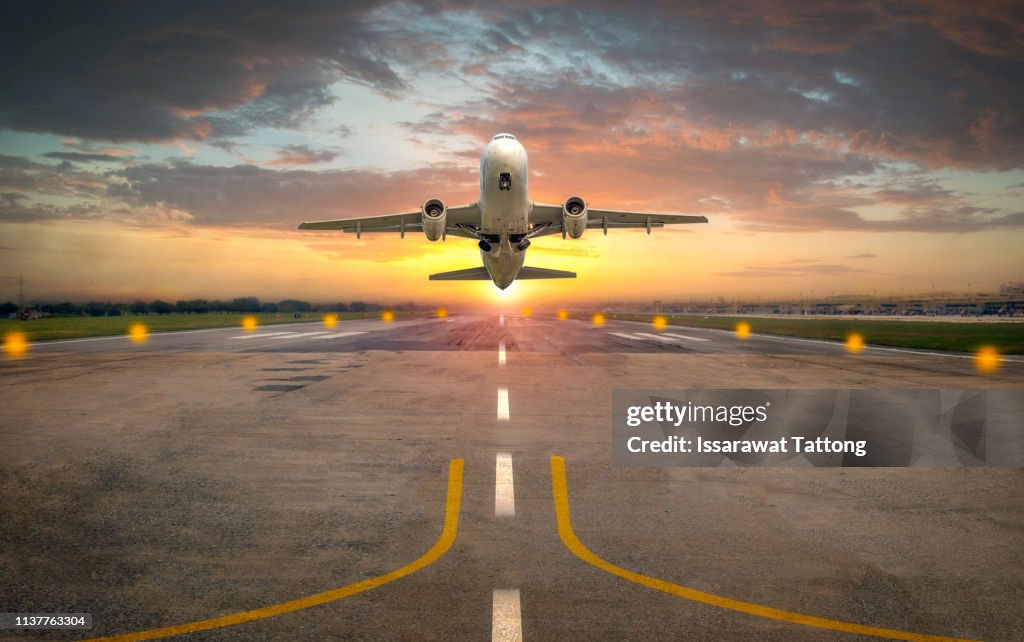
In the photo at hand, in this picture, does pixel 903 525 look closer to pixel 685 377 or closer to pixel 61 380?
pixel 685 377

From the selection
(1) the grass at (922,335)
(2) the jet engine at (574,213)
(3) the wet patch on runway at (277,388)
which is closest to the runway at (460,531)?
(3) the wet patch on runway at (277,388)

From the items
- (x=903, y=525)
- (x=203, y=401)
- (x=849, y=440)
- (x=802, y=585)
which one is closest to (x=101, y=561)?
(x=802, y=585)

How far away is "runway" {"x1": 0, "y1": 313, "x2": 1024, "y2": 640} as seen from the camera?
466 centimetres

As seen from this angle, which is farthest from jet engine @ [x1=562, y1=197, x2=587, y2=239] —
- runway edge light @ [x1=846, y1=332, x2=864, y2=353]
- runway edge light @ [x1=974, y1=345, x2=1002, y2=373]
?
runway edge light @ [x1=846, y1=332, x2=864, y2=353]

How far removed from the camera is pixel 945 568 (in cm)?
555

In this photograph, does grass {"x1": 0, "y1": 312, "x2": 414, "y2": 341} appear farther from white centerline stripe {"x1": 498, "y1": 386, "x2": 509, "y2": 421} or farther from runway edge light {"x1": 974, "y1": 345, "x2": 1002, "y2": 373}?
runway edge light {"x1": 974, "y1": 345, "x2": 1002, "y2": 373}

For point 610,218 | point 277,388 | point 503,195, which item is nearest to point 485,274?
point 610,218

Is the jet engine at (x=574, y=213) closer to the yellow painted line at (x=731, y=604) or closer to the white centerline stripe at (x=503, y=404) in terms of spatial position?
the white centerline stripe at (x=503, y=404)

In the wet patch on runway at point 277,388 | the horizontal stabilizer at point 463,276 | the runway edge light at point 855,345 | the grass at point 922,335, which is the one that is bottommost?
the grass at point 922,335

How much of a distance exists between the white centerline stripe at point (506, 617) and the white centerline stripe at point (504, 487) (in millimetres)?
2012

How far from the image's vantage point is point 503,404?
14609 millimetres

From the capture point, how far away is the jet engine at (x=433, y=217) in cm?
2486

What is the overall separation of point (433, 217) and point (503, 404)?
41.3 feet

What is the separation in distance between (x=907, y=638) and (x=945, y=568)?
1.68 m
